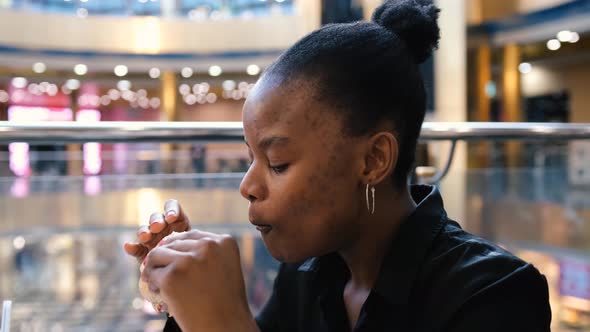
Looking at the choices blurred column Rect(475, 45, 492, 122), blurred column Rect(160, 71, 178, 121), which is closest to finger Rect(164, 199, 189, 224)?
blurred column Rect(475, 45, 492, 122)

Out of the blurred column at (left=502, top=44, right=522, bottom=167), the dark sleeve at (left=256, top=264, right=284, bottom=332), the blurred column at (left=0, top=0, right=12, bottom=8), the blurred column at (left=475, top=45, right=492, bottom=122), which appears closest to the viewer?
the dark sleeve at (left=256, top=264, right=284, bottom=332)

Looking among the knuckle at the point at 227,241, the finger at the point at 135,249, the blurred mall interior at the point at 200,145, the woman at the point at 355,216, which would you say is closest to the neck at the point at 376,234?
the woman at the point at 355,216

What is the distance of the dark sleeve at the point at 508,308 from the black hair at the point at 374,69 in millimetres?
236

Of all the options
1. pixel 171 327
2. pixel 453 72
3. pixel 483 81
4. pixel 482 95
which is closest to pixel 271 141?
pixel 171 327

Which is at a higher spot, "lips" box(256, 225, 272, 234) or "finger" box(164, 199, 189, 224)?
"finger" box(164, 199, 189, 224)

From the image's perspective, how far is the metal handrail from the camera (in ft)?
5.65

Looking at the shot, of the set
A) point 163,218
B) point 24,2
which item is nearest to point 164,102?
point 24,2

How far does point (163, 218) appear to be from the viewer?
100cm

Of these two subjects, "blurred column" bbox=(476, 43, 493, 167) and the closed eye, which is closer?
the closed eye

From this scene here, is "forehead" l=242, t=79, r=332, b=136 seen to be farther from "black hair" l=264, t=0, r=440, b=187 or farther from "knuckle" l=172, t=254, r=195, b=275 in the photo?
"knuckle" l=172, t=254, r=195, b=275

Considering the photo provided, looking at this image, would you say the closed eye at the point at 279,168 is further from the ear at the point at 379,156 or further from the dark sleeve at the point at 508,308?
the dark sleeve at the point at 508,308

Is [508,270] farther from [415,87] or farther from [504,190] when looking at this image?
[504,190]

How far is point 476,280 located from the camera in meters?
0.82

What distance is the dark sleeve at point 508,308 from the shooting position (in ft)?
2.58
